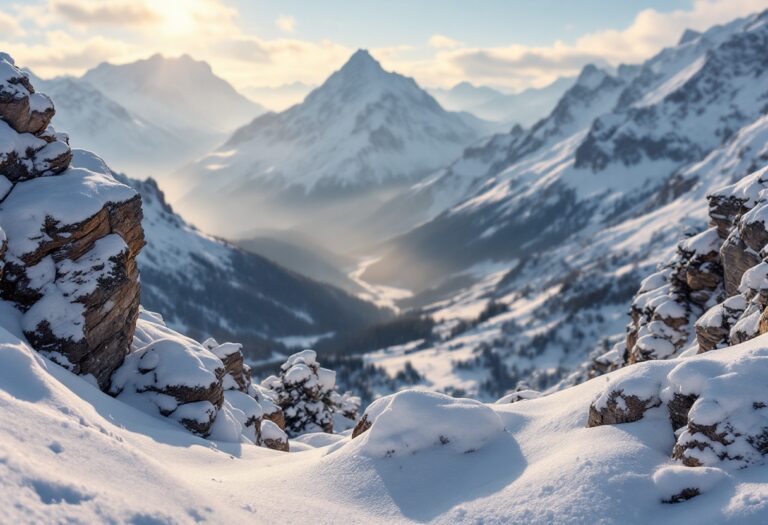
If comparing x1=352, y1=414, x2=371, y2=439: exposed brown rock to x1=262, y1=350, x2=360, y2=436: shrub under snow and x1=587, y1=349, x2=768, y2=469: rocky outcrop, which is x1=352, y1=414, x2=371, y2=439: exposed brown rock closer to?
x1=587, y1=349, x2=768, y2=469: rocky outcrop

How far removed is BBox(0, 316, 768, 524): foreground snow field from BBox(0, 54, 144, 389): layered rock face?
3549 millimetres

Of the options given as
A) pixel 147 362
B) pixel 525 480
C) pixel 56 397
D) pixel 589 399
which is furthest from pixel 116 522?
pixel 147 362

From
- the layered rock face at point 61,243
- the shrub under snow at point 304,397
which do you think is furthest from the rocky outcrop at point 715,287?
the layered rock face at point 61,243

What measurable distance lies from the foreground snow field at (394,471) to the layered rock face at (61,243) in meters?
3.55

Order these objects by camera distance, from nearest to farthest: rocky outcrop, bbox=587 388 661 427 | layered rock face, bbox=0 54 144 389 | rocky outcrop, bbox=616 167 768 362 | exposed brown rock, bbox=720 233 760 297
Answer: rocky outcrop, bbox=587 388 661 427, layered rock face, bbox=0 54 144 389, rocky outcrop, bbox=616 167 768 362, exposed brown rock, bbox=720 233 760 297

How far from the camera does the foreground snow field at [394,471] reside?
16656 millimetres

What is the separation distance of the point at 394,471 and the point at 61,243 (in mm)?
21821

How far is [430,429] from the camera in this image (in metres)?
25.0

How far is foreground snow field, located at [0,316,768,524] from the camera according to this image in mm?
16656

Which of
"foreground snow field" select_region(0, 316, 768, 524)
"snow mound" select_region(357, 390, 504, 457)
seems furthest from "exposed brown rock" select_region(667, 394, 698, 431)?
"snow mound" select_region(357, 390, 504, 457)

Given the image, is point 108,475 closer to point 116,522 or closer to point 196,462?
point 116,522

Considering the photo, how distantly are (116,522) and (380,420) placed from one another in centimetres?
1211

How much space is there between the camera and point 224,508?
19094 mm

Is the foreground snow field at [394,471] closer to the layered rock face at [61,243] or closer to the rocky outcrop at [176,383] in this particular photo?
the layered rock face at [61,243]
